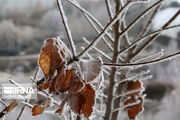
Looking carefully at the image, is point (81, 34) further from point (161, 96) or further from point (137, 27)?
point (161, 96)

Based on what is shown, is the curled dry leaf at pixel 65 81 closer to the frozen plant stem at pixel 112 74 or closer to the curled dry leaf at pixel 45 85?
the curled dry leaf at pixel 45 85

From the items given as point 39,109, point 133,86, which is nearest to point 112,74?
point 133,86

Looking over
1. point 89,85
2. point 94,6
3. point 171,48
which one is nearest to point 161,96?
point 171,48

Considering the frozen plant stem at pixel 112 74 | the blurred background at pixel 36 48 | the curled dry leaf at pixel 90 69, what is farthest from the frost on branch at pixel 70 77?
the blurred background at pixel 36 48

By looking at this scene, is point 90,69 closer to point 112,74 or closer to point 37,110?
point 37,110

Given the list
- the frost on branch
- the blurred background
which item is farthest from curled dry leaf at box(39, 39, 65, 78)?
the blurred background

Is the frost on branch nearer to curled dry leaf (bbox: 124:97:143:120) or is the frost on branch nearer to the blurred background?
curled dry leaf (bbox: 124:97:143:120)
